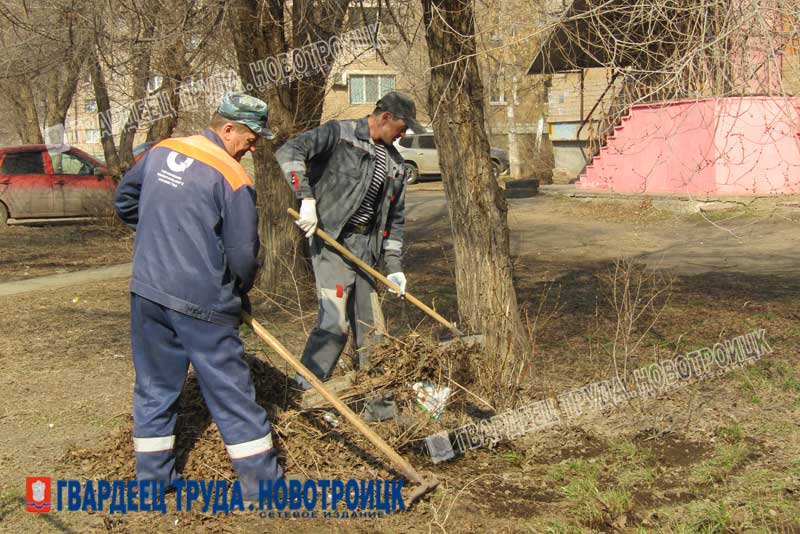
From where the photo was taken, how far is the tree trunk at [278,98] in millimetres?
8016

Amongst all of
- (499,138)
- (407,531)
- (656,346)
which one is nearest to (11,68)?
(656,346)

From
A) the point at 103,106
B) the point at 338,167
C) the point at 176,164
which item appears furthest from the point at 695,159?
the point at 176,164

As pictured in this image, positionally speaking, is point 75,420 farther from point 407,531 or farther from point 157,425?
point 407,531

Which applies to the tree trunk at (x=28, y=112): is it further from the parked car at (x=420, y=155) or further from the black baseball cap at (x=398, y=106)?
the black baseball cap at (x=398, y=106)

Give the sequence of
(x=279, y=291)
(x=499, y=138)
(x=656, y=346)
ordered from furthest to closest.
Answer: (x=499, y=138) → (x=279, y=291) → (x=656, y=346)

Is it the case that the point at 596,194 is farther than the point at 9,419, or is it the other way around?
the point at 596,194

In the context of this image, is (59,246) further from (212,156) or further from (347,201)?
(212,156)

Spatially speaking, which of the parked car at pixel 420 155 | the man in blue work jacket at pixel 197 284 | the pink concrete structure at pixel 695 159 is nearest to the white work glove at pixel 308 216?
the man in blue work jacket at pixel 197 284

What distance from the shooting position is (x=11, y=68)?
41.5 ft

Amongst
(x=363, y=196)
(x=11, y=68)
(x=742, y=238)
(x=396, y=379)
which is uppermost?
(x=11, y=68)

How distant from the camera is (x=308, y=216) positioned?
15.1ft

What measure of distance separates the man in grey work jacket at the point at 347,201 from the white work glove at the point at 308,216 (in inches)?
0.6

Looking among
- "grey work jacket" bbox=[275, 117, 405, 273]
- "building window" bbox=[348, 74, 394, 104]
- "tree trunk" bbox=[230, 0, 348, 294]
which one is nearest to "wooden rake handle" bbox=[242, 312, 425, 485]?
"grey work jacket" bbox=[275, 117, 405, 273]

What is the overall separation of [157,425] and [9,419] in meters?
1.77
